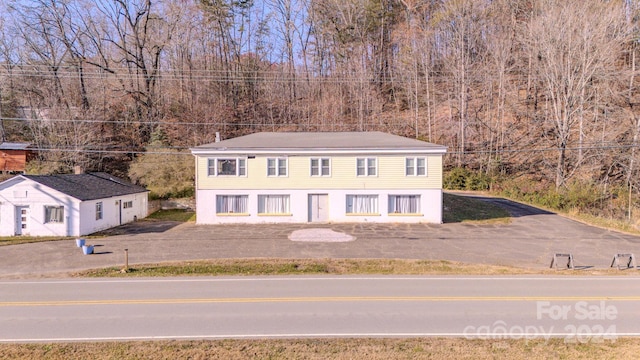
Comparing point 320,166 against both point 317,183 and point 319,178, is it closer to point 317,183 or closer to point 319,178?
point 319,178

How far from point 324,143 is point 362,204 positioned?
5.77 m

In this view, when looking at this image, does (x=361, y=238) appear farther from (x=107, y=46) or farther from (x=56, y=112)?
(x=107, y=46)

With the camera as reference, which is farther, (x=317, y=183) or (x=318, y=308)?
(x=317, y=183)

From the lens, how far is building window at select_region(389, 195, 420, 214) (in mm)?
26072

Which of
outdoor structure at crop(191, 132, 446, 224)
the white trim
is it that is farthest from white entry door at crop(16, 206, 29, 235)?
the white trim

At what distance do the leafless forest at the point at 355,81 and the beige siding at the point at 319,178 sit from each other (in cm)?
1351

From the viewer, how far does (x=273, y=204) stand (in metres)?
26.5

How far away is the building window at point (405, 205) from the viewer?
85.5 feet

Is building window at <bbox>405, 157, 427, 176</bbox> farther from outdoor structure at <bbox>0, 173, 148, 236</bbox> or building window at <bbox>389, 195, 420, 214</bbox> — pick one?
outdoor structure at <bbox>0, 173, 148, 236</bbox>

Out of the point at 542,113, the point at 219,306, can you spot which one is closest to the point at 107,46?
the point at 219,306

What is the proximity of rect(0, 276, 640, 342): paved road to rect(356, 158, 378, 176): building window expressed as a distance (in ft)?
44.1

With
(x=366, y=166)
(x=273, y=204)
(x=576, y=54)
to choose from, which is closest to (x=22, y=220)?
(x=273, y=204)

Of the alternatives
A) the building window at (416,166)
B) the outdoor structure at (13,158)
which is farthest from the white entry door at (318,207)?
the outdoor structure at (13,158)

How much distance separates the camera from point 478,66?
45.5 metres
